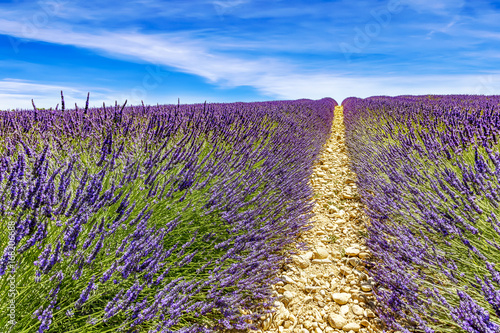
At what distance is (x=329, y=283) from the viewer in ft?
7.52

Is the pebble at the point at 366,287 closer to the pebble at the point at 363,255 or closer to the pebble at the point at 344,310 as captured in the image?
the pebble at the point at 344,310

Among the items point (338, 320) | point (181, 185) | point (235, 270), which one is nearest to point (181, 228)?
point (181, 185)

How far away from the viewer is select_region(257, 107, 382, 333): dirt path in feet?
6.11

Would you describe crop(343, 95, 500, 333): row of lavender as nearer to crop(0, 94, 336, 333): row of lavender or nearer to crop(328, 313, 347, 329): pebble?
crop(328, 313, 347, 329): pebble

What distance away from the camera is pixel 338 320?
1.86 meters

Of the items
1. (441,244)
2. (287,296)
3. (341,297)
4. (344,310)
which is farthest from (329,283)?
(441,244)

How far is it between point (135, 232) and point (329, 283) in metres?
1.69

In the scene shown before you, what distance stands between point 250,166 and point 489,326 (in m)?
1.98

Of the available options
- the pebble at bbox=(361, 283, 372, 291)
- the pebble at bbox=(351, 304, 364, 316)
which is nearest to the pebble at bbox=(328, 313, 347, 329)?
the pebble at bbox=(351, 304, 364, 316)

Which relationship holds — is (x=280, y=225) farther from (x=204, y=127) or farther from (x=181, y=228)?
(x=204, y=127)

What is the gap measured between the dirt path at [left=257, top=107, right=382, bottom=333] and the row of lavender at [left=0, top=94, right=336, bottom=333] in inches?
7.8

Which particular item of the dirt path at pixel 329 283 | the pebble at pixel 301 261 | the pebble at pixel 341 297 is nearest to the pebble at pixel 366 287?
the dirt path at pixel 329 283

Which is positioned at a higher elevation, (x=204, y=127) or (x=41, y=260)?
(x=204, y=127)

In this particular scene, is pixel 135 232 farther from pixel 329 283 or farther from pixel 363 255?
pixel 363 255
